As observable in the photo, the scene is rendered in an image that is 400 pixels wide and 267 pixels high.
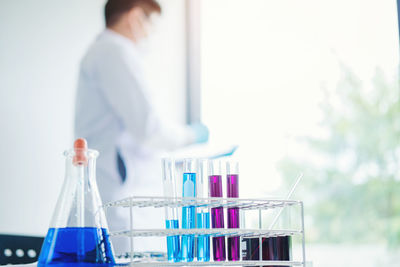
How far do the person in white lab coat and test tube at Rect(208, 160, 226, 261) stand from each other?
3.28 feet

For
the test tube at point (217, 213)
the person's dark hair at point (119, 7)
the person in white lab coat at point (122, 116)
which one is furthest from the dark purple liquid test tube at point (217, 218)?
the person's dark hair at point (119, 7)

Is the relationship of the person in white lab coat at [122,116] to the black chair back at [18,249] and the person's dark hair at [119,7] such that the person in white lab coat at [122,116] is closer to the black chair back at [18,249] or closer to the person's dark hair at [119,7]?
the person's dark hair at [119,7]

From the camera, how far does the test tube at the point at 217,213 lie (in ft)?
2.68

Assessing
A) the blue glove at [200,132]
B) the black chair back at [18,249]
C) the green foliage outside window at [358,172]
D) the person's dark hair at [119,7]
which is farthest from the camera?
the green foliage outside window at [358,172]

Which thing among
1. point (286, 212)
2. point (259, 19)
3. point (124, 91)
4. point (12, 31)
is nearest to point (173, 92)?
point (124, 91)

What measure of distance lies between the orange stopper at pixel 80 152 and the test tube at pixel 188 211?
0.15 metres

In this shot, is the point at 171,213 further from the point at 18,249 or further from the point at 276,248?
the point at 18,249

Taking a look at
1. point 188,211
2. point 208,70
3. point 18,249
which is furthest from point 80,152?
point 208,70

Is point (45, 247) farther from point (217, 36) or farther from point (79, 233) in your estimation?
point (217, 36)

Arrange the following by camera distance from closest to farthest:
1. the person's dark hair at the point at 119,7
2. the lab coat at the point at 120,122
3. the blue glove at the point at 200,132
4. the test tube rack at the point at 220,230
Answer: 1. the test tube rack at the point at 220,230
2. the lab coat at the point at 120,122
3. the person's dark hair at the point at 119,7
4. the blue glove at the point at 200,132

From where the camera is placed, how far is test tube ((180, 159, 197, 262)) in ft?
2.67

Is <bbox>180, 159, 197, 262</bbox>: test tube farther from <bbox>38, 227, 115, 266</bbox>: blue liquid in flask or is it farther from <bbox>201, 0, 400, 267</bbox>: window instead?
<bbox>201, 0, 400, 267</bbox>: window

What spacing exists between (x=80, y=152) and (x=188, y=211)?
0.18 meters

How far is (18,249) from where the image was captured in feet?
4.19
